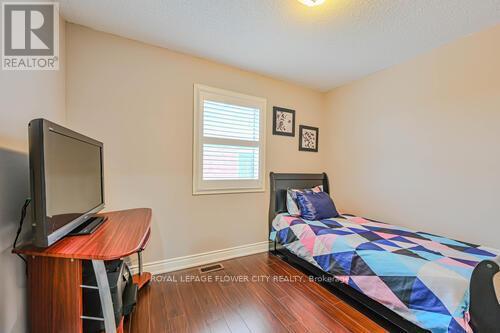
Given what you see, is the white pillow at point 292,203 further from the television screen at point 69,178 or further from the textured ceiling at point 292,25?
the television screen at point 69,178

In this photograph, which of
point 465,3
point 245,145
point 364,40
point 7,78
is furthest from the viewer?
point 245,145

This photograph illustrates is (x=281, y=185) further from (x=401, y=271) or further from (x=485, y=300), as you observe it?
(x=485, y=300)

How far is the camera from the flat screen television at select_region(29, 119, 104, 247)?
916 millimetres

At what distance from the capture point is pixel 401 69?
2416mm

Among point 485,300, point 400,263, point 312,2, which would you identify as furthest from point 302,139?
point 485,300

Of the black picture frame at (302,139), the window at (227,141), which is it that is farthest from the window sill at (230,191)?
the black picture frame at (302,139)

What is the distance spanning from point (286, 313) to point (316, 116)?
9.13 feet

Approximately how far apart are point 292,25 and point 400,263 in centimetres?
211

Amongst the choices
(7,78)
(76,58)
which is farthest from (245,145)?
(7,78)

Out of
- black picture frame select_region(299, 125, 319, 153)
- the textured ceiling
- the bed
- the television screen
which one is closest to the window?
the textured ceiling

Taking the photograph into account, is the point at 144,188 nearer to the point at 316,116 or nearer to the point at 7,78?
the point at 7,78

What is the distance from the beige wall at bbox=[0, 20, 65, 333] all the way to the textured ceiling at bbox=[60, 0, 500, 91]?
918 millimetres

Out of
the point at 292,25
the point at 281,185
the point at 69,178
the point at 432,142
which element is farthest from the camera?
the point at 281,185

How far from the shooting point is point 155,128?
7.11 ft
